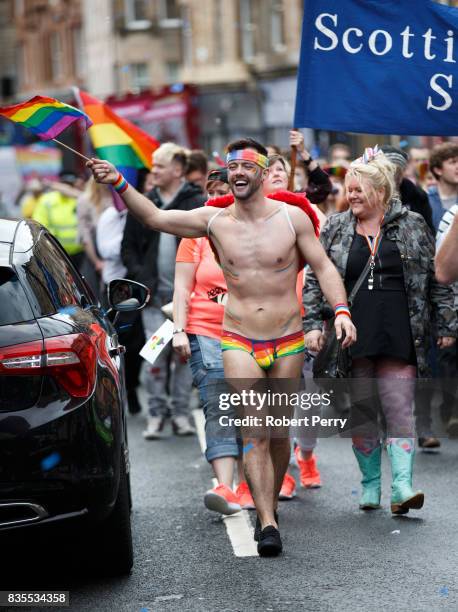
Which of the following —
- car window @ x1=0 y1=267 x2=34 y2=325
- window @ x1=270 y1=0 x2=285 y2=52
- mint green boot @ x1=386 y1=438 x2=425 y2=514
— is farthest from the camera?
window @ x1=270 y1=0 x2=285 y2=52

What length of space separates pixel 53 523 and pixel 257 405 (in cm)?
164

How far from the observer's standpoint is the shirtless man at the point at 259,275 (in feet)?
23.1

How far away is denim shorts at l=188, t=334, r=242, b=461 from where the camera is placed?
7.85 meters

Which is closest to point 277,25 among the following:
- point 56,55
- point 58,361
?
point 56,55

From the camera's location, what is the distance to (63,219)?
53.6 ft

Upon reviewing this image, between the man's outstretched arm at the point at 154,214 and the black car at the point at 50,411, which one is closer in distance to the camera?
the black car at the point at 50,411

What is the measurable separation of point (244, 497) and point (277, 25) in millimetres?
35753

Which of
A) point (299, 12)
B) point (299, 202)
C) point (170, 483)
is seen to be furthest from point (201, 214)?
point (299, 12)

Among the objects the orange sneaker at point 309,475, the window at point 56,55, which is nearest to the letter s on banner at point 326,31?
the orange sneaker at point 309,475

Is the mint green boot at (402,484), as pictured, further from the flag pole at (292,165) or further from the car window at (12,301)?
the car window at (12,301)

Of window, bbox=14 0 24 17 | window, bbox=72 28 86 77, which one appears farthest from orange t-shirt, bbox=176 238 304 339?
window, bbox=14 0 24 17

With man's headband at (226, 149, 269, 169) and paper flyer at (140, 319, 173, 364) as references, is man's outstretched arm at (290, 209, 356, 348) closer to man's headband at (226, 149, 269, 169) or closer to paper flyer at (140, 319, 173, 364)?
man's headband at (226, 149, 269, 169)

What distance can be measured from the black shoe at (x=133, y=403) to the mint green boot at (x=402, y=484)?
17.1ft

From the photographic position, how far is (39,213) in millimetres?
17281
